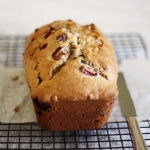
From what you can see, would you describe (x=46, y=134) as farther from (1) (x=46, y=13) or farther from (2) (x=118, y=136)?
(1) (x=46, y=13)

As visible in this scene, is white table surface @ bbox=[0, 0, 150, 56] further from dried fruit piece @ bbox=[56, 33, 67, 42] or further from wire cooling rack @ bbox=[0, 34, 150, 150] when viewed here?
wire cooling rack @ bbox=[0, 34, 150, 150]

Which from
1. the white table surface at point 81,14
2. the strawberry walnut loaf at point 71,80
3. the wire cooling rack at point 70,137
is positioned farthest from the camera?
the white table surface at point 81,14

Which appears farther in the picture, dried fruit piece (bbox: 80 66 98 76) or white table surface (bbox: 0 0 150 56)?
white table surface (bbox: 0 0 150 56)

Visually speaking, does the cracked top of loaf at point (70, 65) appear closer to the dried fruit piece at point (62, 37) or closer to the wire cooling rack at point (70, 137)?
the dried fruit piece at point (62, 37)

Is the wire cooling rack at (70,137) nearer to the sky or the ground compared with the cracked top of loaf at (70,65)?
nearer to the ground

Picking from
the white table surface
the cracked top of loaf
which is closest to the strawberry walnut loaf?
the cracked top of loaf

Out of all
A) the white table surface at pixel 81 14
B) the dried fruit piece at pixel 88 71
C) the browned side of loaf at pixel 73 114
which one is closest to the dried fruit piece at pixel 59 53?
the dried fruit piece at pixel 88 71

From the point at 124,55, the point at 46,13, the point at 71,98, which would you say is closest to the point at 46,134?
the point at 71,98

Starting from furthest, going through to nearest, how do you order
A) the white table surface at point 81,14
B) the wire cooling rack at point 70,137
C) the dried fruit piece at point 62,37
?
the white table surface at point 81,14
the dried fruit piece at point 62,37
the wire cooling rack at point 70,137

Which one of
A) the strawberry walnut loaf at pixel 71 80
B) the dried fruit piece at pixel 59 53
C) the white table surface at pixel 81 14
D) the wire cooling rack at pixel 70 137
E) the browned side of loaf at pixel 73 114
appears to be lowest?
the white table surface at pixel 81 14
